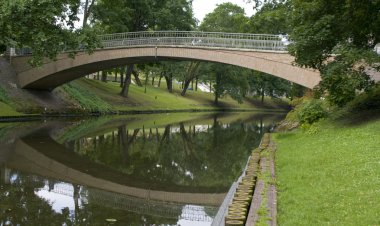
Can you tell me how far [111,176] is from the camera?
13.1 m

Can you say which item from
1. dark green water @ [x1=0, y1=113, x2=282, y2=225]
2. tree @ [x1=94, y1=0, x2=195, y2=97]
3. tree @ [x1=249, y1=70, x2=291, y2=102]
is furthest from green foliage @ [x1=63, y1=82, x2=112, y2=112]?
tree @ [x1=249, y1=70, x2=291, y2=102]

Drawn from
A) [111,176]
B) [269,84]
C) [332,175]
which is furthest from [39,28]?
[269,84]

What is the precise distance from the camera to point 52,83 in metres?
37.3

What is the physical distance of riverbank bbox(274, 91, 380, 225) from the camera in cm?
653

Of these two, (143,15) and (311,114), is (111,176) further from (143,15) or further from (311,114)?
(143,15)

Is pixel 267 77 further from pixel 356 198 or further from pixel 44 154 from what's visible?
pixel 356 198

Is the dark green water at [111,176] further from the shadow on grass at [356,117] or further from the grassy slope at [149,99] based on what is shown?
the grassy slope at [149,99]

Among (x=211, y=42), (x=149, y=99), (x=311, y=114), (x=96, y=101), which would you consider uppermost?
(x=211, y=42)

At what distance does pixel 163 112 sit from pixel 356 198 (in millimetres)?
41200

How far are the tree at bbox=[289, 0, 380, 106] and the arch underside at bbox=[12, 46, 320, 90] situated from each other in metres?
7.54

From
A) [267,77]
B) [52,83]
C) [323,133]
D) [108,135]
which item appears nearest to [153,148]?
[108,135]

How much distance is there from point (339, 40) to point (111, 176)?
378 inches

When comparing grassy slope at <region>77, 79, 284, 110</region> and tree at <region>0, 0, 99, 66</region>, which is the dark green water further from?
grassy slope at <region>77, 79, 284, 110</region>

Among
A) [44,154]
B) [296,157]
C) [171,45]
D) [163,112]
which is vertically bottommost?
[163,112]
